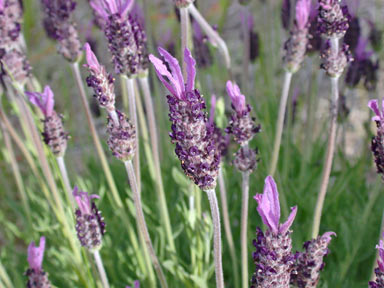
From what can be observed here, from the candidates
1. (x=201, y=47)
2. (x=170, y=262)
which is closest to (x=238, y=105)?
(x=170, y=262)

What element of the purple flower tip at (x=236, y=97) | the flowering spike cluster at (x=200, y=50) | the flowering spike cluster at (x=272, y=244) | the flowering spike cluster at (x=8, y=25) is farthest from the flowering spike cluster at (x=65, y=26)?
the flowering spike cluster at (x=272, y=244)

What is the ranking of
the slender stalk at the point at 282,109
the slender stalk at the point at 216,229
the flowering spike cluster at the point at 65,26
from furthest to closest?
the flowering spike cluster at the point at 65,26
the slender stalk at the point at 282,109
the slender stalk at the point at 216,229

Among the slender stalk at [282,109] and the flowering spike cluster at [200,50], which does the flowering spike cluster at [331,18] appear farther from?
the flowering spike cluster at [200,50]

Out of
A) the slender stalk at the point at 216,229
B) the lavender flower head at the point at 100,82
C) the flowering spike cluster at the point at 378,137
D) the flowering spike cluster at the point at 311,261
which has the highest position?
the lavender flower head at the point at 100,82

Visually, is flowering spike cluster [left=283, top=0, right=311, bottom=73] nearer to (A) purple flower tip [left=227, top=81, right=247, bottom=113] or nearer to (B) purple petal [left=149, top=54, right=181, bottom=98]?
(A) purple flower tip [left=227, top=81, right=247, bottom=113]

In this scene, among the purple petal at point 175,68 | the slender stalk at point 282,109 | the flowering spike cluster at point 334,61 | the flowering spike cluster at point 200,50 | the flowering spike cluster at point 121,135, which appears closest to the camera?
the purple petal at point 175,68

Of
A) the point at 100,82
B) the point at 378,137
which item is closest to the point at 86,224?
the point at 100,82

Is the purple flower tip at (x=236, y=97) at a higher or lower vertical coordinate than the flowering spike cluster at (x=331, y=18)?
lower
